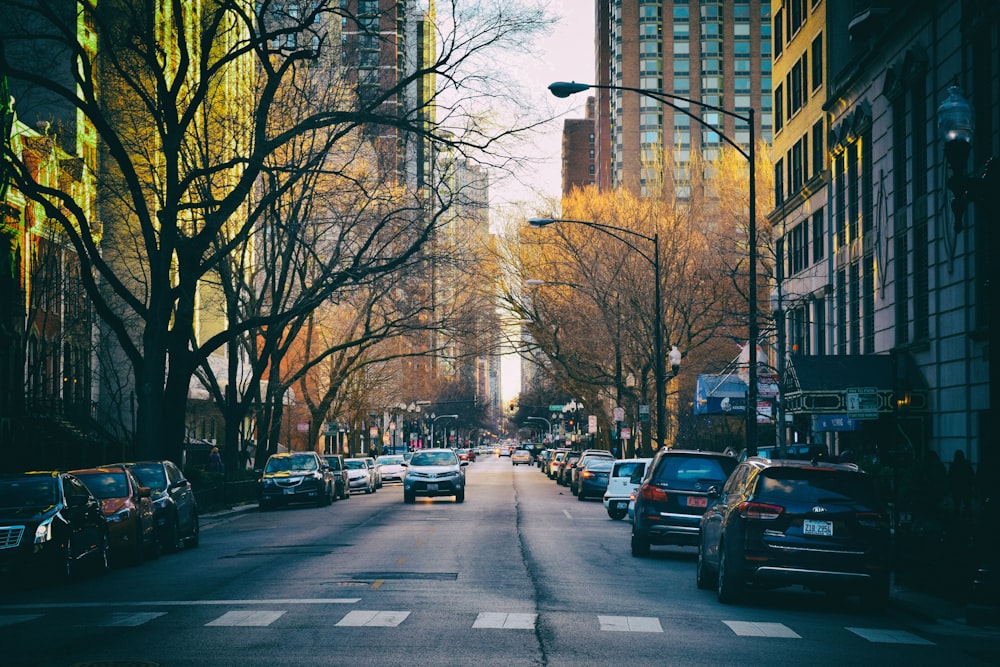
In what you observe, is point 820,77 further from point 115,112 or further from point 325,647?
point 325,647

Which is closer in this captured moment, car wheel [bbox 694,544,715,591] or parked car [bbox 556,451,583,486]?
car wheel [bbox 694,544,715,591]

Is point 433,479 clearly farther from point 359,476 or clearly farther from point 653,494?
point 653,494

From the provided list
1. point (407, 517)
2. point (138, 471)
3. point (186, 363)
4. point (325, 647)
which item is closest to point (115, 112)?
point (186, 363)

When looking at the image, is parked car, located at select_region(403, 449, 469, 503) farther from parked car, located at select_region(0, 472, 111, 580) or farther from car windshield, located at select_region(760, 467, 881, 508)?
car windshield, located at select_region(760, 467, 881, 508)

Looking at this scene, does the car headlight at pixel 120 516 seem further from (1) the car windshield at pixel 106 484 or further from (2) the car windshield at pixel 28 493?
Result: (2) the car windshield at pixel 28 493

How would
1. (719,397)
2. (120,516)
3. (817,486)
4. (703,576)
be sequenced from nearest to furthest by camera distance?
(817,486) → (703,576) → (120,516) → (719,397)

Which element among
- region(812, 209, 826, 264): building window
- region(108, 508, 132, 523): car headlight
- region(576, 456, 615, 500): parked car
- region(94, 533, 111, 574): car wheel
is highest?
→ region(812, 209, 826, 264): building window

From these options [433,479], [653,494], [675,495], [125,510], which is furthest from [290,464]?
[675,495]

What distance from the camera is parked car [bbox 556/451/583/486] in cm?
5772

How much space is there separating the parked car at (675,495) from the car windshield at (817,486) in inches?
255

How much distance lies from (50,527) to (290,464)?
2431 cm

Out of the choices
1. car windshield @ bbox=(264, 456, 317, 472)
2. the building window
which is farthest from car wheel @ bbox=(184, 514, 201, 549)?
the building window

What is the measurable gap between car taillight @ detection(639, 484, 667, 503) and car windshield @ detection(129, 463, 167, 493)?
859 cm

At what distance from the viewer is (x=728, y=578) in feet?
49.6
